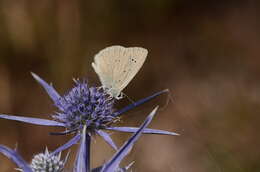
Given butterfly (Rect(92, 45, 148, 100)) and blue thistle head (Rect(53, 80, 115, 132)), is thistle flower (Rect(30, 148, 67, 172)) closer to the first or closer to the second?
blue thistle head (Rect(53, 80, 115, 132))

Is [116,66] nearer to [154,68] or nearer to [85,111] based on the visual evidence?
[85,111]

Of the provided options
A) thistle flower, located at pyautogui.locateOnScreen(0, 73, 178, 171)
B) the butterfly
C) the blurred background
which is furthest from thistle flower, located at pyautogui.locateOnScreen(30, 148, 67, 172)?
the blurred background

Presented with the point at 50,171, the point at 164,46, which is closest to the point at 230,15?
the point at 164,46

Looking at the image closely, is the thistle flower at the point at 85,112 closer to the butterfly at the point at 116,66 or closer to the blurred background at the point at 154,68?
the butterfly at the point at 116,66

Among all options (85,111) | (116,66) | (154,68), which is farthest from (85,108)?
(154,68)

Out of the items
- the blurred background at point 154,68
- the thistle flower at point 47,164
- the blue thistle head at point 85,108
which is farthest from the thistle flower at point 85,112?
the blurred background at point 154,68

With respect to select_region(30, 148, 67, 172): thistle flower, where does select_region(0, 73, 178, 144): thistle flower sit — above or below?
above
